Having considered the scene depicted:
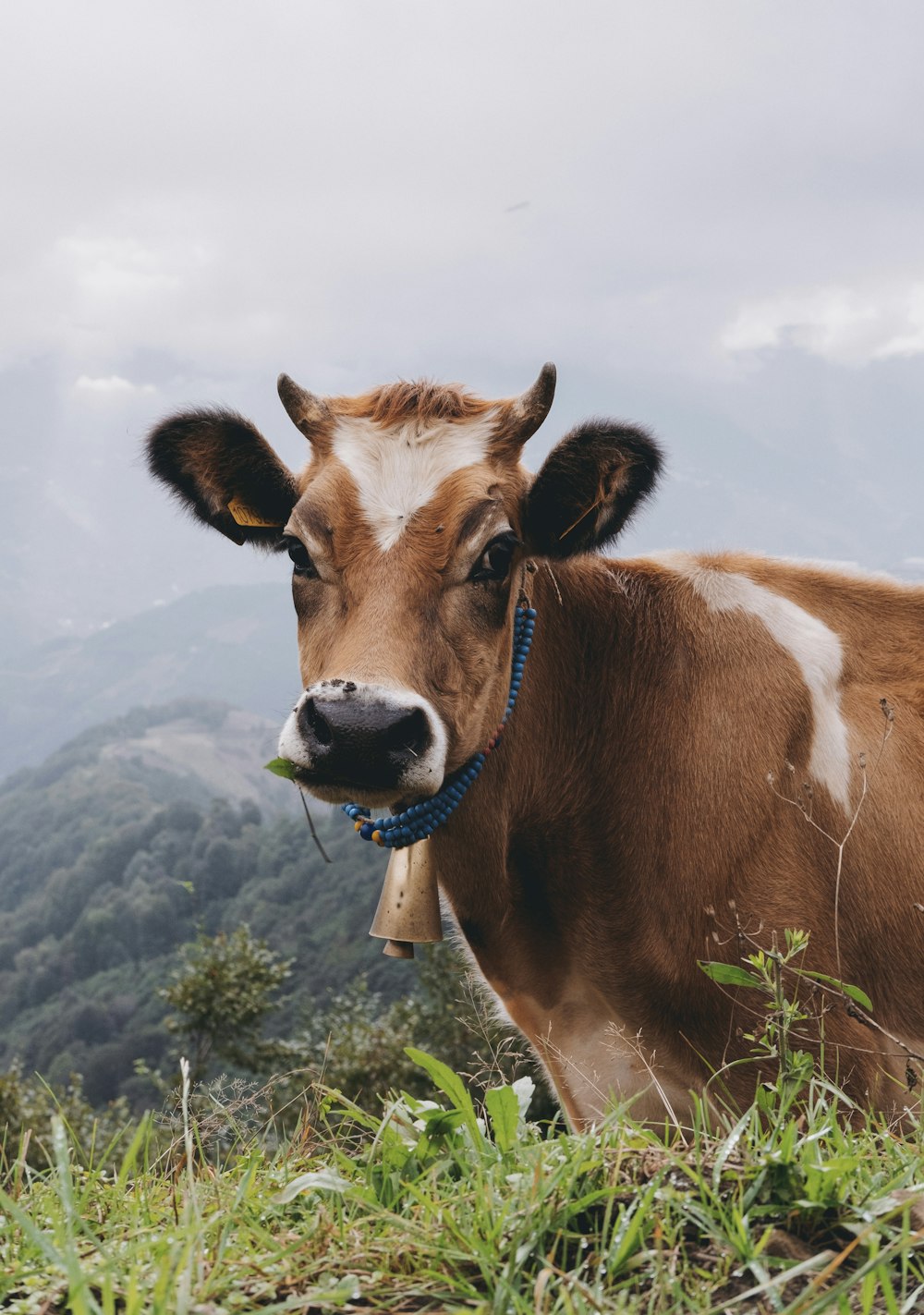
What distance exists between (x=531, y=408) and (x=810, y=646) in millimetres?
1827

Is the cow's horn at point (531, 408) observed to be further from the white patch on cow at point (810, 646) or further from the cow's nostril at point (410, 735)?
the cow's nostril at point (410, 735)

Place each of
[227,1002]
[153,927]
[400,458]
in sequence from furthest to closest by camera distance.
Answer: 1. [153,927]
2. [227,1002]
3. [400,458]

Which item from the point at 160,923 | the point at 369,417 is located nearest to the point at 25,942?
the point at 160,923

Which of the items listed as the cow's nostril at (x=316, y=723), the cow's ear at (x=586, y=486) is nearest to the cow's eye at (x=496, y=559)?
the cow's ear at (x=586, y=486)

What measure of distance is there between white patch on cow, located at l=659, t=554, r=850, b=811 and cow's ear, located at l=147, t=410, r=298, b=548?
2.15 m

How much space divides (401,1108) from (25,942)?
165423 mm

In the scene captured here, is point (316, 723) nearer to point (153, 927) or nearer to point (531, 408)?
point (531, 408)

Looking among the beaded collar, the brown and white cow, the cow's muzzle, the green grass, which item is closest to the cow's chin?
the cow's muzzle

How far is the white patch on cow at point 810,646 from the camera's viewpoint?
4918mm

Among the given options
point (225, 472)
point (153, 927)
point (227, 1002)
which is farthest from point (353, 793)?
point (153, 927)

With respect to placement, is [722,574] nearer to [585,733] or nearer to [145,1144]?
[585,733]

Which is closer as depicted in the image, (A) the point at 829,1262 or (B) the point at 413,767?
(A) the point at 829,1262

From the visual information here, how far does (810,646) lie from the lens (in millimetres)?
5211

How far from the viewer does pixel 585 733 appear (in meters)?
5.09
